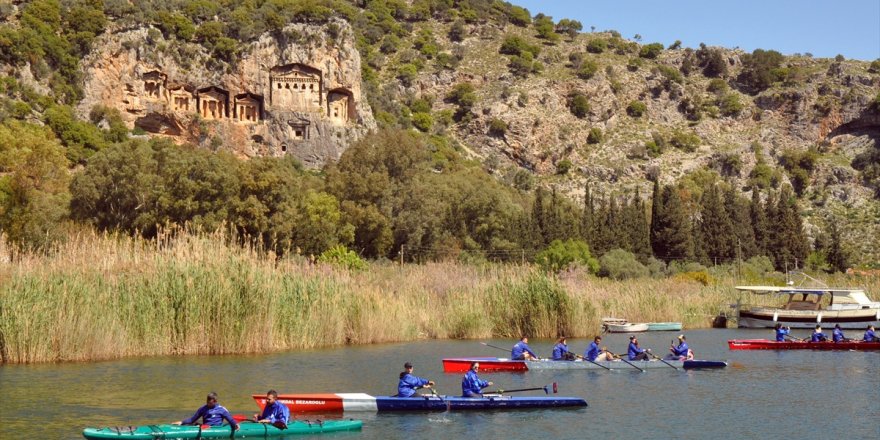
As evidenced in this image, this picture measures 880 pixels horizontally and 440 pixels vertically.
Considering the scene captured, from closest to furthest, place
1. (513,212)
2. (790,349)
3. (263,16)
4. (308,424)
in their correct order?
(308,424), (790,349), (513,212), (263,16)

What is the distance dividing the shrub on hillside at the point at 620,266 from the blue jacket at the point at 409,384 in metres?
53.6

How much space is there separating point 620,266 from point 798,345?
35994 millimetres

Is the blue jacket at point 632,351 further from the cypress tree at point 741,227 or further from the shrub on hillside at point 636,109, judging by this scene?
the shrub on hillside at point 636,109

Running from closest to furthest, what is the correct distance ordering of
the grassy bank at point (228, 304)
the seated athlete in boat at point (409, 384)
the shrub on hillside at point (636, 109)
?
the seated athlete in boat at point (409, 384)
the grassy bank at point (228, 304)
the shrub on hillside at point (636, 109)

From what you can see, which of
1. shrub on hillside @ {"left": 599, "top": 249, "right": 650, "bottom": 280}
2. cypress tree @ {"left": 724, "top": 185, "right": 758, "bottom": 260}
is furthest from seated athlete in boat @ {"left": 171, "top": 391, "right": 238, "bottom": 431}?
cypress tree @ {"left": 724, "top": 185, "right": 758, "bottom": 260}

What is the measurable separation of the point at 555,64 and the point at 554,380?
133 metres

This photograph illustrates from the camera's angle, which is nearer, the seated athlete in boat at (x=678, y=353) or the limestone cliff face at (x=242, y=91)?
the seated athlete in boat at (x=678, y=353)

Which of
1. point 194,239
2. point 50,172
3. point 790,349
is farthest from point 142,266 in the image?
point 50,172

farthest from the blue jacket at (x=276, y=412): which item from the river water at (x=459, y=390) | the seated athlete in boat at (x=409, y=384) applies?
the seated athlete in boat at (x=409, y=384)

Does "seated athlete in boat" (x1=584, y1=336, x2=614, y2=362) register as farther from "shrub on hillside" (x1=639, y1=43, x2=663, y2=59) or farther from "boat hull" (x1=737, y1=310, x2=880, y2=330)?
"shrub on hillside" (x1=639, y1=43, x2=663, y2=59)

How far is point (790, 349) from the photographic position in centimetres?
4684

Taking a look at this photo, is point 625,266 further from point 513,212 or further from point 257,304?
point 257,304

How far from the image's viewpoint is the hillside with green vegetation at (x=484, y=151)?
2709 inches

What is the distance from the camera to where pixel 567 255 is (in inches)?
3194
